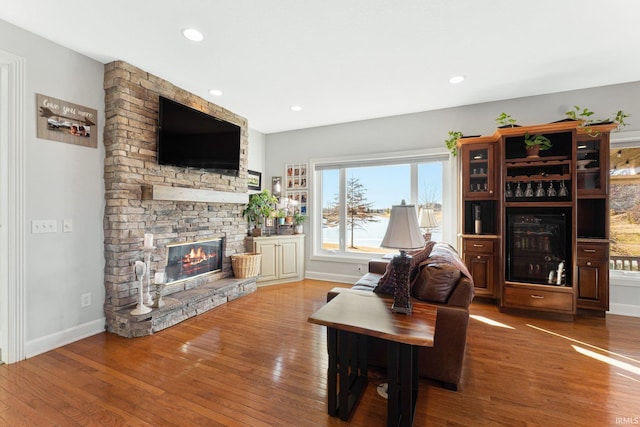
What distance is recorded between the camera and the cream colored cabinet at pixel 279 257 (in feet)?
15.4

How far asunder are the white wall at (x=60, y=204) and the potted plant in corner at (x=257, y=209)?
85.3 inches

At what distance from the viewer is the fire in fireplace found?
3.50m

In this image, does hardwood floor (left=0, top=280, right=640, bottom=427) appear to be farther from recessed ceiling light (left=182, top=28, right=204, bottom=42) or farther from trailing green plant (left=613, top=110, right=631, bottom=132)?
recessed ceiling light (left=182, top=28, right=204, bottom=42)

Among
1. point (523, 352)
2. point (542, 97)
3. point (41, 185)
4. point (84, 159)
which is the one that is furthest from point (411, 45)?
point (41, 185)

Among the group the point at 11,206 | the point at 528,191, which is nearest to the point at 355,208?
the point at 528,191

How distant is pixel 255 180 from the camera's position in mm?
5289

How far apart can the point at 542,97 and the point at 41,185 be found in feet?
18.7

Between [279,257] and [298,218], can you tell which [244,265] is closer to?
[279,257]

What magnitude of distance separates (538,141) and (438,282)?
256 cm

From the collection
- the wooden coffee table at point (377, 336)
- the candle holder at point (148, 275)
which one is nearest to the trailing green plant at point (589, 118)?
the wooden coffee table at point (377, 336)

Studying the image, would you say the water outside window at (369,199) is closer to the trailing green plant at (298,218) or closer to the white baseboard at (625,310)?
the trailing green plant at (298,218)

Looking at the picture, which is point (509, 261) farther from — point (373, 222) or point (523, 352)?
point (373, 222)

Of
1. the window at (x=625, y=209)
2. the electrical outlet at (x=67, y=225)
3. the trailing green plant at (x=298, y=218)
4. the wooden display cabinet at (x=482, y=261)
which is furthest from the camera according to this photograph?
the trailing green plant at (x=298, y=218)

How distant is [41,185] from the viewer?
2.47m
